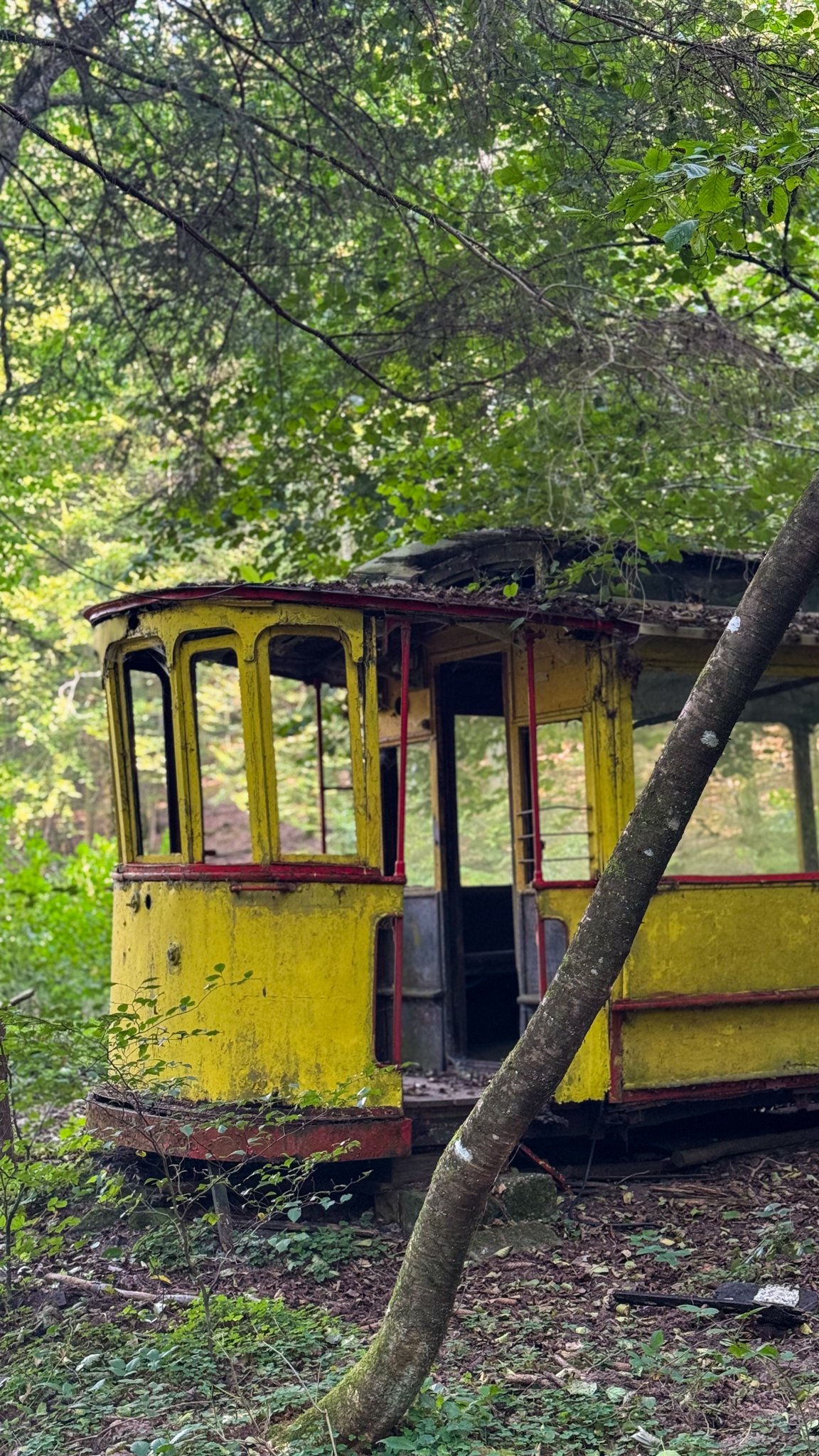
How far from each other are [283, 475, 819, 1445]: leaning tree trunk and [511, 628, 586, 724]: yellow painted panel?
328 centimetres

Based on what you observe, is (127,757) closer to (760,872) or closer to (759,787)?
(760,872)

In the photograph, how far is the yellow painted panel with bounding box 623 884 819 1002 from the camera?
7359 mm

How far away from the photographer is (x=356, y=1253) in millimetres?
6297

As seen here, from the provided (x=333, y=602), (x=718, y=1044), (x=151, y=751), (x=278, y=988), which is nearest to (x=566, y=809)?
(x=718, y=1044)

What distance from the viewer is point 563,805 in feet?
24.5

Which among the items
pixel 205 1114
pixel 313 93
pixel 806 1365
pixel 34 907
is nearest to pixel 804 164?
pixel 313 93

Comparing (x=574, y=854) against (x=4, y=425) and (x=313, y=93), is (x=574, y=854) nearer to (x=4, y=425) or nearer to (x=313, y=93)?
(x=313, y=93)

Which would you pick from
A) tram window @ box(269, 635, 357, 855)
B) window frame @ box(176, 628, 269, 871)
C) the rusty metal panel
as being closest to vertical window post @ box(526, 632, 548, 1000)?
tram window @ box(269, 635, 357, 855)

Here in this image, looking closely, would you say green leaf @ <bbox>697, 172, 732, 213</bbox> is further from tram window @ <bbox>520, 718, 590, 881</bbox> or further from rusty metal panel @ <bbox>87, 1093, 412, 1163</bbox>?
rusty metal panel @ <bbox>87, 1093, 412, 1163</bbox>

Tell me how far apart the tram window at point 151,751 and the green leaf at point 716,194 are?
391 centimetres

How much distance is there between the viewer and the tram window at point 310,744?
827cm

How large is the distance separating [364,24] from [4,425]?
18.3 ft

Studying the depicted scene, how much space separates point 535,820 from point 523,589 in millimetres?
1390

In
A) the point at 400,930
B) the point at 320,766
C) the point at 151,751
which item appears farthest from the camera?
the point at 151,751
